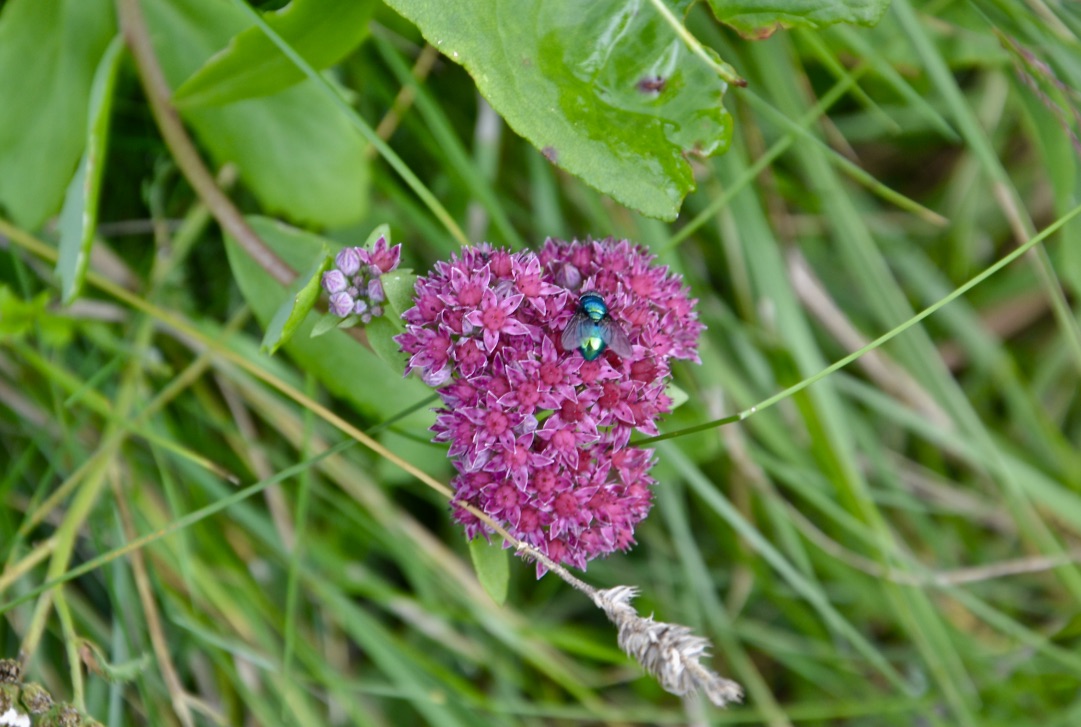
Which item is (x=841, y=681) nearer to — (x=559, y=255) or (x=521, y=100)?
(x=559, y=255)

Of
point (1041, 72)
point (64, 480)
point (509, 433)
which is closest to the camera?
point (509, 433)

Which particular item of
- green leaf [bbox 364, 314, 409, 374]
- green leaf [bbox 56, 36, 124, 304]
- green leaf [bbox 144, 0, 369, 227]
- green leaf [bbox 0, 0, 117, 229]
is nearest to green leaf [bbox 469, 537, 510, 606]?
green leaf [bbox 364, 314, 409, 374]

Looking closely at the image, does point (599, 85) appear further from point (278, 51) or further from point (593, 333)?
point (278, 51)

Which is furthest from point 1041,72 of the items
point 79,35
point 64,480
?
point 64,480

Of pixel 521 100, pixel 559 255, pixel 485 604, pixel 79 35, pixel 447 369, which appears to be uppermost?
pixel 79 35

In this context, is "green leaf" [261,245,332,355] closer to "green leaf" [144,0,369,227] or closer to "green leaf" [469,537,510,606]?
"green leaf" [469,537,510,606]
